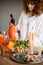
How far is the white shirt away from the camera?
74.6 inches

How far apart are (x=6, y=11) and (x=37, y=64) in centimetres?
65

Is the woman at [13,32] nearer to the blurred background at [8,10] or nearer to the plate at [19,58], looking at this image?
the blurred background at [8,10]

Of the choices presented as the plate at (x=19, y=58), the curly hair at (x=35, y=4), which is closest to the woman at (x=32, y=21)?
the curly hair at (x=35, y=4)

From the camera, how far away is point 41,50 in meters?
1.71

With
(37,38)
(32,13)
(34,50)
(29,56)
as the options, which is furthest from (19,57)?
(32,13)

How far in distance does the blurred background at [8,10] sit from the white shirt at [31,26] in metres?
0.06

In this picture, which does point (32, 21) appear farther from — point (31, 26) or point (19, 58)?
point (19, 58)

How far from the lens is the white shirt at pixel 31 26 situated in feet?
6.22

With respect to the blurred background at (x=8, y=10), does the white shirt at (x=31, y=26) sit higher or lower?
lower

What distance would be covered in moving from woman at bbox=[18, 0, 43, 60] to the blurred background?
47 millimetres

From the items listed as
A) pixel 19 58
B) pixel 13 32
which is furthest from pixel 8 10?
pixel 19 58

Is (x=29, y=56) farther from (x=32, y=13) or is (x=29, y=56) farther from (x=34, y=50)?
(x=32, y=13)

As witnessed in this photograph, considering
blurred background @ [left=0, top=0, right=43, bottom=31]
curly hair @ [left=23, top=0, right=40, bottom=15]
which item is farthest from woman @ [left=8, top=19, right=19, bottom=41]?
curly hair @ [left=23, top=0, right=40, bottom=15]

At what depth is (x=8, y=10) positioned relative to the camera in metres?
1.92
